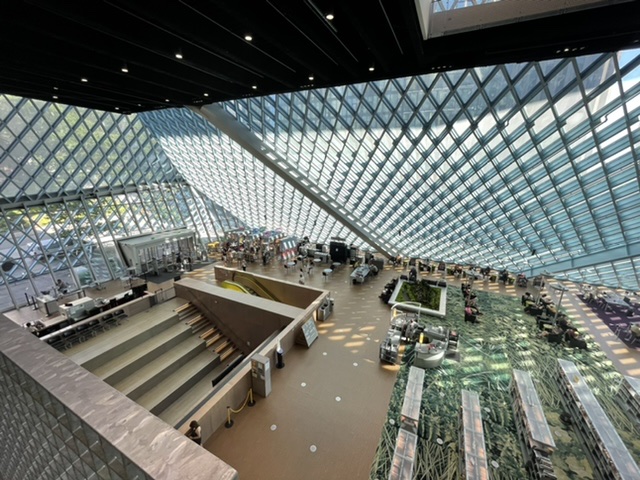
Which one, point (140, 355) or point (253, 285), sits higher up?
point (253, 285)

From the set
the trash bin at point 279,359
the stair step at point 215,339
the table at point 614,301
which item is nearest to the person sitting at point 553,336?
the table at point 614,301

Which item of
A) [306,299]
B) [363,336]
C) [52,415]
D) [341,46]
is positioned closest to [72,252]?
[306,299]

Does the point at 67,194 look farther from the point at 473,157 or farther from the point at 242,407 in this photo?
the point at 473,157

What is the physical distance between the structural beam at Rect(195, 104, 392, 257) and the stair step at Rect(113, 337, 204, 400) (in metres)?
13.7

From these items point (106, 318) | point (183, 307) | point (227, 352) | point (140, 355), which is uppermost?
point (106, 318)

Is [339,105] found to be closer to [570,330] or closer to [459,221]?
[459,221]

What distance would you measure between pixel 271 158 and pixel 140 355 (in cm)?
1549

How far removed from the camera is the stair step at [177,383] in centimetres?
1114

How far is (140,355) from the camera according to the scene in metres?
12.5

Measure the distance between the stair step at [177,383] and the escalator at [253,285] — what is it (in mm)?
5806

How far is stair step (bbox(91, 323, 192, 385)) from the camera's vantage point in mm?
11414

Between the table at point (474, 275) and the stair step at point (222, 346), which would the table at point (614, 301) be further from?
the stair step at point (222, 346)

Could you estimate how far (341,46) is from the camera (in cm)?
848

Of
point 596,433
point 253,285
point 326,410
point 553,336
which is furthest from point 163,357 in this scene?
point 553,336
